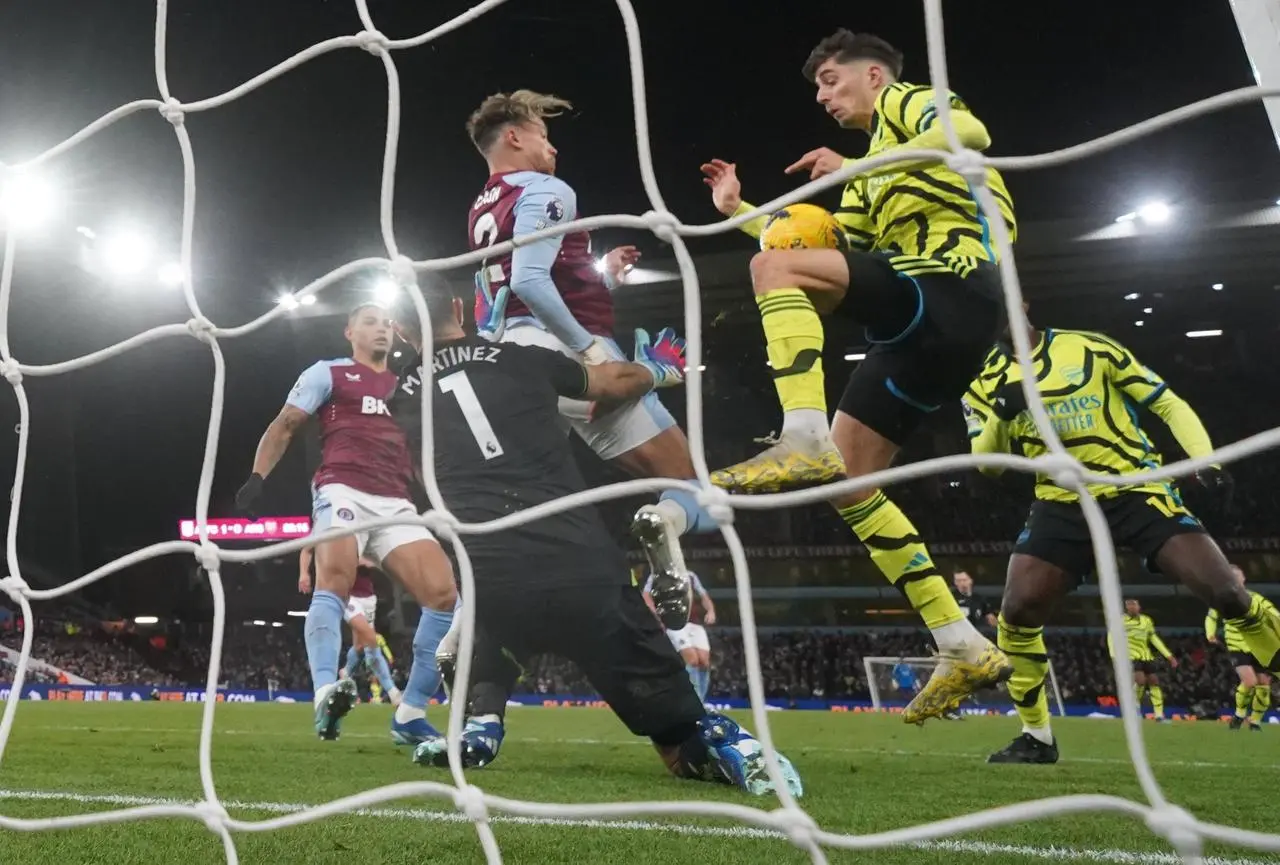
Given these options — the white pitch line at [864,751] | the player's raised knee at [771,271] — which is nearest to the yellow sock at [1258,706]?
the white pitch line at [864,751]

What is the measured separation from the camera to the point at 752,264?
847mm

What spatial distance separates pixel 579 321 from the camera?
95 cm

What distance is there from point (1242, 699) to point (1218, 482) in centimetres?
127

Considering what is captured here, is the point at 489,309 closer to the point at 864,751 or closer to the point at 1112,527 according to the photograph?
the point at 1112,527

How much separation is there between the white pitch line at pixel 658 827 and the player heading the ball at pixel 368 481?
0.18 metres

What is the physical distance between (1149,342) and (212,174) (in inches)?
58.8

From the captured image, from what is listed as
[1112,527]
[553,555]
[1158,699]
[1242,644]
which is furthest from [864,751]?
[1158,699]

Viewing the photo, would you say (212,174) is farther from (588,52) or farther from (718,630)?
(718,630)

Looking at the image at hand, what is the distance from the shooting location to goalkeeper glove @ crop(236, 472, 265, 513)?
1.07 m

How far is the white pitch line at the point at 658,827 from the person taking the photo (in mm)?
749

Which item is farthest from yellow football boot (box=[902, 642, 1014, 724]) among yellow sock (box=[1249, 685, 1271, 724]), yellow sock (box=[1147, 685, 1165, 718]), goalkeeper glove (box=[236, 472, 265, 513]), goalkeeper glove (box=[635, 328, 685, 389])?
yellow sock (box=[1147, 685, 1165, 718])

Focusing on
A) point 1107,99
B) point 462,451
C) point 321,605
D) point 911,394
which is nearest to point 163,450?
point 321,605

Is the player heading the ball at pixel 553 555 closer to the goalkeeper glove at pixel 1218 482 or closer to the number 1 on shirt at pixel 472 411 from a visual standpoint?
the number 1 on shirt at pixel 472 411

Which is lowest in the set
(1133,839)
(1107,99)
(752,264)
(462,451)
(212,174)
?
(1133,839)
